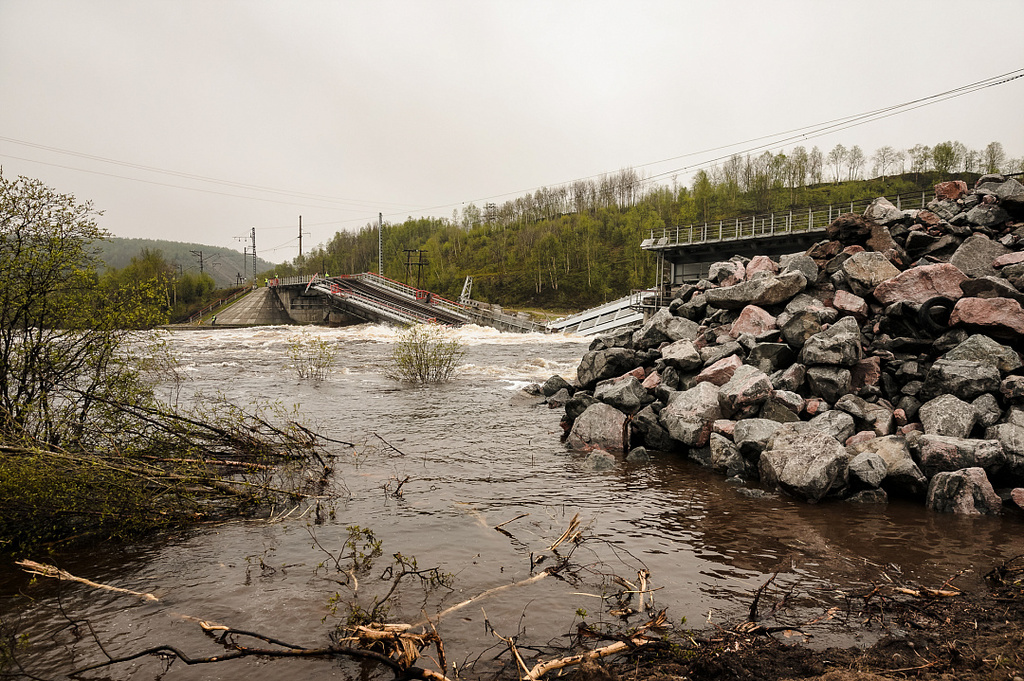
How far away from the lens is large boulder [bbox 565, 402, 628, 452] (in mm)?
10594

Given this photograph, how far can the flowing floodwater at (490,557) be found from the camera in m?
4.52

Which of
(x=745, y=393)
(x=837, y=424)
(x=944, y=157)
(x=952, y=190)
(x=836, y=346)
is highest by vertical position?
(x=944, y=157)

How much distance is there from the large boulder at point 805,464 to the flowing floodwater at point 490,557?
0.84 feet

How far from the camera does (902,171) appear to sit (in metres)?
107

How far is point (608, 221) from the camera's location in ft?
375

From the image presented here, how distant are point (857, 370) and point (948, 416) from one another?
1.80 meters

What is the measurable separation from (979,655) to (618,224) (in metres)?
114

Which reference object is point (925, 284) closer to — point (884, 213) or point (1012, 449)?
point (1012, 449)

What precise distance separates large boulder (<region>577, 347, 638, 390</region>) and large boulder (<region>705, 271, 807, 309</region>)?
2578 mm

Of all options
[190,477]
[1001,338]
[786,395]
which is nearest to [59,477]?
[190,477]

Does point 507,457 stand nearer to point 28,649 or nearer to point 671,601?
point 671,601

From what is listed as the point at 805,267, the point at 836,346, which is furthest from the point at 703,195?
the point at 836,346

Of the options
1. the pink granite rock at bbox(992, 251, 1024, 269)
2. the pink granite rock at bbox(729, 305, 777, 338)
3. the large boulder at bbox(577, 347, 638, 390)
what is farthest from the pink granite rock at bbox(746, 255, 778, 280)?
the pink granite rock at bbox(992, 251, 1024, 269)

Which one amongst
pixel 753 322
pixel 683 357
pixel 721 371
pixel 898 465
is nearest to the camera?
pixel 898 465
